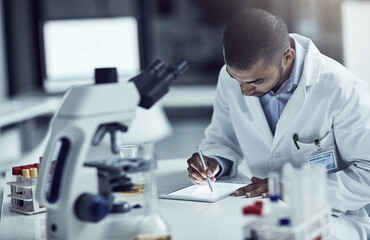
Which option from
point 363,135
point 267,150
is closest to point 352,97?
point 363,135

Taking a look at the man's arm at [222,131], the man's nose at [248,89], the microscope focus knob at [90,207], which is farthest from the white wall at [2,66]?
the microscope focus knob at [90,207]

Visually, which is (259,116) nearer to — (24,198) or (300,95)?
(300,95)

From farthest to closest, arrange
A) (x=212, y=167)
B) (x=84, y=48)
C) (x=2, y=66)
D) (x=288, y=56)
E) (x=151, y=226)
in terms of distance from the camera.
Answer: (x=2, y=66), (x=84, y=48), (x=212, y=167), (x=288, y=56), (x=151, y=226)

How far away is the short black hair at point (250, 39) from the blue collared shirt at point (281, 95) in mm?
176

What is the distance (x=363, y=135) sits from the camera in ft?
5.41

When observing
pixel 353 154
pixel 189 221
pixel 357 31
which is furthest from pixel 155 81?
pixel 357 31

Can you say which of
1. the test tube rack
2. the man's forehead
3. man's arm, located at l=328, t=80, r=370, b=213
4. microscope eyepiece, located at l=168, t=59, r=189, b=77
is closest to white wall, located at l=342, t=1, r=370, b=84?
man's arm, located at l=328, t=80, r=370, b=213

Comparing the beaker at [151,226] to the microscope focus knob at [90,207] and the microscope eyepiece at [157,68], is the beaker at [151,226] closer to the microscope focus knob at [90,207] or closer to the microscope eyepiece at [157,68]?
the microscope focus knob at [90,207]

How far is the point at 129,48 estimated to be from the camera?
5.17 meters

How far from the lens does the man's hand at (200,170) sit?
1791 millimetres

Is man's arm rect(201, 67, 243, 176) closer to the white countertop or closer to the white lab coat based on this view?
the white lab coat

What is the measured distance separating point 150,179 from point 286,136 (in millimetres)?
687

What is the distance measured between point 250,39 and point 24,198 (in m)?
0.76

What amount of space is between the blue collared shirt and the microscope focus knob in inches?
33.3
